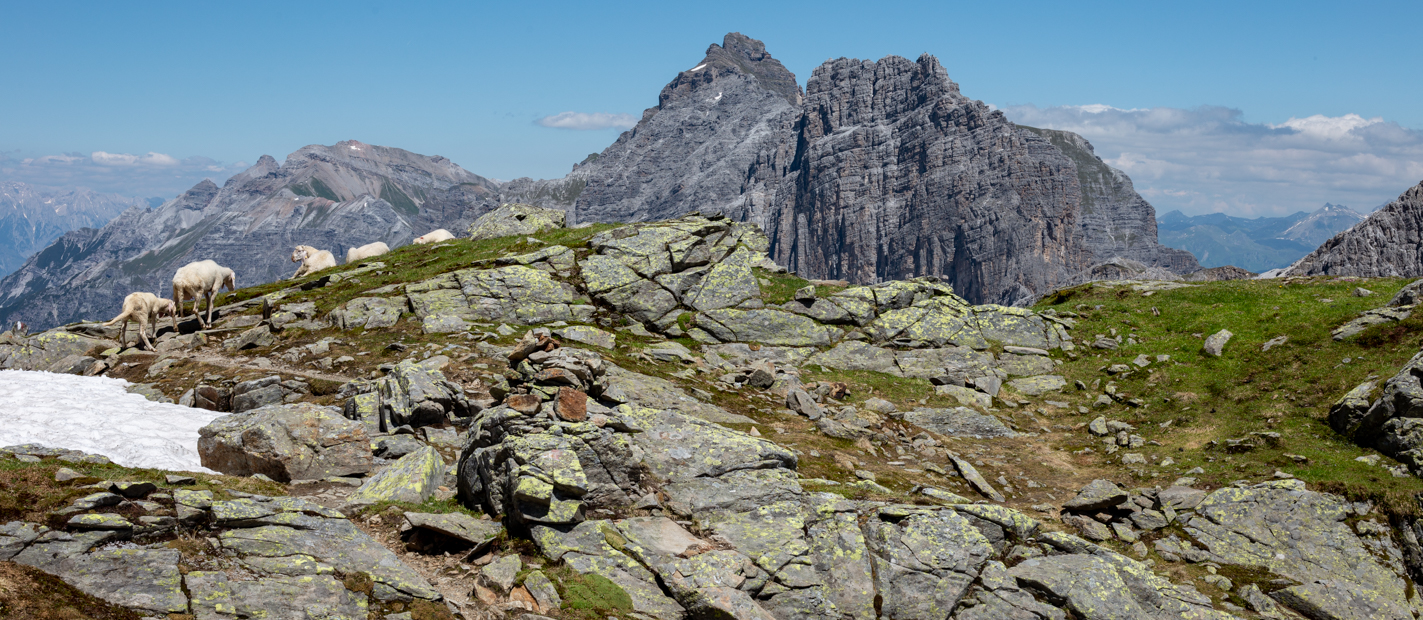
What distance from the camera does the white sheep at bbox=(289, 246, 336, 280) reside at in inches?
2087

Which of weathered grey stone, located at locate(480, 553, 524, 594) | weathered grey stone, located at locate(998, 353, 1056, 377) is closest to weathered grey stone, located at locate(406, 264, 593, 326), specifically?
weathered grey stone, located at locate(998, 353, 1056, 377)

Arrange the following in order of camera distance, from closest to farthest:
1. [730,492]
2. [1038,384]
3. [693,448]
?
[730,492]
[693,448]
[1038,384]

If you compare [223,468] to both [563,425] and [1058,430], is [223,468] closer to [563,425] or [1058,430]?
[563,425]

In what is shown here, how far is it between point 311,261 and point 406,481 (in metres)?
44.1

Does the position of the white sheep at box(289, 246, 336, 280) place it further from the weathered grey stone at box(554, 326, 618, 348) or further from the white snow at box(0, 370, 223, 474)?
the weathered grey stone at box(554, 326, 618, 348)

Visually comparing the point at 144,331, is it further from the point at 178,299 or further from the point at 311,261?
the point at 311,261

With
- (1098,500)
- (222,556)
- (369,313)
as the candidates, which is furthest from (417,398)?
(1098,500)

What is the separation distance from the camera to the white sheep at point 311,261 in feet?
174

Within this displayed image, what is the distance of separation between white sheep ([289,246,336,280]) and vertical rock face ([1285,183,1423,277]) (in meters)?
86.2

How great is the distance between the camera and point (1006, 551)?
16812mm

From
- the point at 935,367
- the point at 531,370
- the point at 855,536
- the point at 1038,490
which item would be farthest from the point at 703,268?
the point at 855,536

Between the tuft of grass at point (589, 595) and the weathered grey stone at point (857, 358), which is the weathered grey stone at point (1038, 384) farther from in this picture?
the tuft of grass at point (589, 595)

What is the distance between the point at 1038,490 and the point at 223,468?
1023 inches

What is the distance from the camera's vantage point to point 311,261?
54.2 metres
